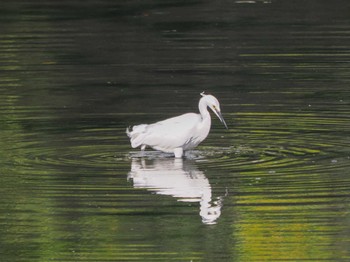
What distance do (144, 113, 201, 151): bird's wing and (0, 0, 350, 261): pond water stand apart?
0.18 metres

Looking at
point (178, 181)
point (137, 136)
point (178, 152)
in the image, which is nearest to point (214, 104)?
point (178, 152)

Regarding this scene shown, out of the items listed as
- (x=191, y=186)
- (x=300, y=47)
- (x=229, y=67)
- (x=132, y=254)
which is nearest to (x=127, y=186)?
(x=191, y=186)

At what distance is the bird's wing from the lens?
14.5m

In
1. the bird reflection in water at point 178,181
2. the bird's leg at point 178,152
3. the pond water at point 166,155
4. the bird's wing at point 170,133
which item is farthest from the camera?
the bird's leg at point 178,152

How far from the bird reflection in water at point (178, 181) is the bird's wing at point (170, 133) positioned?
0.53 ft

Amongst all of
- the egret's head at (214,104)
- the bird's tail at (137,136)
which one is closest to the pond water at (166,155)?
the bird's tail at (137,136)

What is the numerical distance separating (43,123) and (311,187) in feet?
15.0

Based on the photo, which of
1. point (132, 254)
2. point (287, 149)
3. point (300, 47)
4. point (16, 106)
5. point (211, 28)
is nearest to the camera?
point (132, 254)

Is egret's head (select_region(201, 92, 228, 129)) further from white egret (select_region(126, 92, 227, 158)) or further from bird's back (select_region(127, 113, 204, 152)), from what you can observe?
bird's back (select_region(127, 113, 204, 152))

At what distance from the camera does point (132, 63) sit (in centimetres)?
2136

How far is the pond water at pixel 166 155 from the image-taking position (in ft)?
36.4

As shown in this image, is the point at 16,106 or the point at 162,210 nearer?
the point at 162,210

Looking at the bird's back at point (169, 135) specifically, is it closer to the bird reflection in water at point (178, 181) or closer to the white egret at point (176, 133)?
the white egret at point (176, 133)

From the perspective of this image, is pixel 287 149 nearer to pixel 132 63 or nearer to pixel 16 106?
pixel 16 106
